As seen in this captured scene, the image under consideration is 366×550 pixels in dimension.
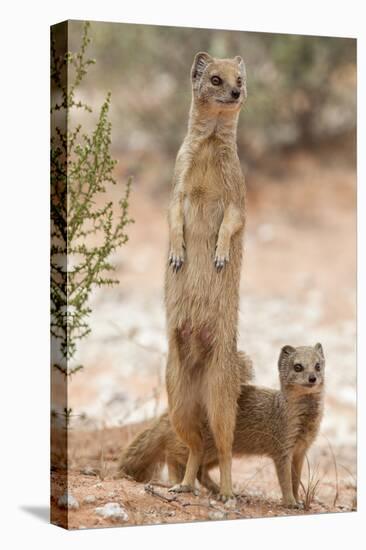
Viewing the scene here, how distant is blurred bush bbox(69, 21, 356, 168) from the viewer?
13.4m

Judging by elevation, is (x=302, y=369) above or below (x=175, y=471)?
above

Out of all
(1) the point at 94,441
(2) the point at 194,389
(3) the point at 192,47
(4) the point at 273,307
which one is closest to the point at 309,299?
(4) the point at 273,307

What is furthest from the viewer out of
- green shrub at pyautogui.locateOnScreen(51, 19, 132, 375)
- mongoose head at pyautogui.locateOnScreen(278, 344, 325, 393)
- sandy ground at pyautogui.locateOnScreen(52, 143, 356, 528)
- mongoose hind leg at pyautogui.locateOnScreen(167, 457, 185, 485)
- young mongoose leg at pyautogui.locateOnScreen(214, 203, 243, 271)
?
sandy ground at pyautogui.locateOnScreen(52, 143, 356, 528)

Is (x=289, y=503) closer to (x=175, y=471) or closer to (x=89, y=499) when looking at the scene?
(x=175, y=471)

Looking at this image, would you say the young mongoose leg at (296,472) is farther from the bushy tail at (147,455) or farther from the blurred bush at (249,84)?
the blurred bush at (249,84)

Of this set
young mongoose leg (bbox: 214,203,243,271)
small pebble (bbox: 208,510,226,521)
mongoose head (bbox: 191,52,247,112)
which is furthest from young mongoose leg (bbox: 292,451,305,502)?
mongoose head (bbox: 191,52,247,112)

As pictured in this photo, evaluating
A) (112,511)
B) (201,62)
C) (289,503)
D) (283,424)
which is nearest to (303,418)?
(283,424)

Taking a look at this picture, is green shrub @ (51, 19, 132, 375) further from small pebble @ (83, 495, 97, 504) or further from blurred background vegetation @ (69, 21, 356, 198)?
blurred background vegetation @ (69, 21, 356, 198)

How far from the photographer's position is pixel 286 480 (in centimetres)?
671

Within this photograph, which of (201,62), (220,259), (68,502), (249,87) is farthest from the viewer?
(249,87)

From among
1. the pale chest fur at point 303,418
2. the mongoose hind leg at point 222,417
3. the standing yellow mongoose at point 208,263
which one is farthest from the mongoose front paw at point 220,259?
the pale chest fur at point 303,418

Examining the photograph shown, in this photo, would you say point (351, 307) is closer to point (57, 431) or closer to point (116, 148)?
point (116, 148)

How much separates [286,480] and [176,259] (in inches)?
61.8

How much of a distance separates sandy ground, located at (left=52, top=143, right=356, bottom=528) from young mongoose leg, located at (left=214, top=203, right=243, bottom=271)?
1451mm
